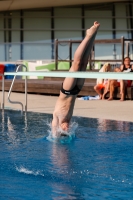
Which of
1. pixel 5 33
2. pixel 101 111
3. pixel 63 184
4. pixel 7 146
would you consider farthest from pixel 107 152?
pixel 5 33

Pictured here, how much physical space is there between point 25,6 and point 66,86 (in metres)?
29.8

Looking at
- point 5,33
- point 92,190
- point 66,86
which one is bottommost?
point 92,190

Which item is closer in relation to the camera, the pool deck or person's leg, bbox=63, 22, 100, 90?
person's leg, bbox=63, 22, 100, 90

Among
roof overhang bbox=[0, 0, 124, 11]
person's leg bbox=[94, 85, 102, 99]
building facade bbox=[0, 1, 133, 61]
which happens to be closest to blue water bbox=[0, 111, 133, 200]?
person's leg bbox=[94, 85, 102, 99]

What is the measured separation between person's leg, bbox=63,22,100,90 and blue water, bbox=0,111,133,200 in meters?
0.77

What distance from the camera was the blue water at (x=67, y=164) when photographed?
462cm

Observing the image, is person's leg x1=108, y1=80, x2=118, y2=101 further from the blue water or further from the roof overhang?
the roof overhang

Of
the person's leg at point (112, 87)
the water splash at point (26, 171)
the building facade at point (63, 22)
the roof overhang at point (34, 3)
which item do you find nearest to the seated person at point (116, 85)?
the person's leg at point (112, 87)

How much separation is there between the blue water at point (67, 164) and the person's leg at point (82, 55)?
2.54 ft

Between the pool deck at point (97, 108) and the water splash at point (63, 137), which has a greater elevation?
the water splash at point (63, 137)

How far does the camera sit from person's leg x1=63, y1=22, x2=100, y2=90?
22.5ft

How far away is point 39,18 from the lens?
3684cm

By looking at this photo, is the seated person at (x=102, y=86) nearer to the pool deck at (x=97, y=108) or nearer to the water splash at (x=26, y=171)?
the pool deck at (x=97, y=108)

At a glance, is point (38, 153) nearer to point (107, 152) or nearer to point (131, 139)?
point (107, 152)
